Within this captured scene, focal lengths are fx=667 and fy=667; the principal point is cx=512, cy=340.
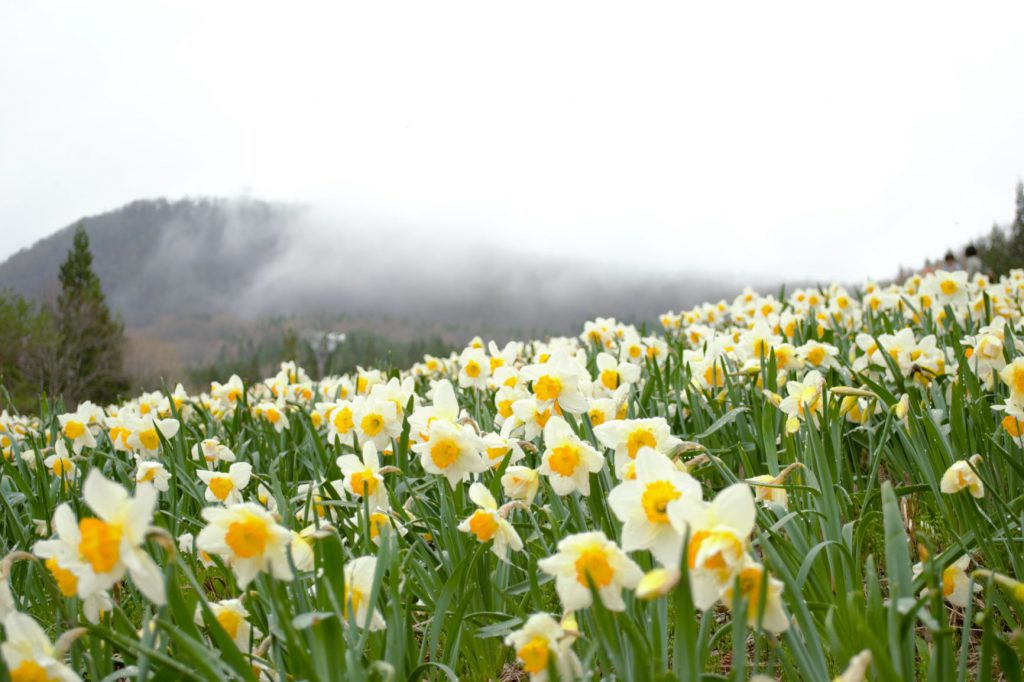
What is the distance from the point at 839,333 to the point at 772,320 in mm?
579

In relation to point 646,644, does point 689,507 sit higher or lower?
higher

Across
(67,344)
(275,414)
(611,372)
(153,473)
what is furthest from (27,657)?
(67,344)

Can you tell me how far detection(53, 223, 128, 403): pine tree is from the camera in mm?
31078

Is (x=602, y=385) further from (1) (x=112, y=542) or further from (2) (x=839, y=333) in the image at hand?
(2) (x=839, y=333)

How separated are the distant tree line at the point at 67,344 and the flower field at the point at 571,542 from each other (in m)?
16.6

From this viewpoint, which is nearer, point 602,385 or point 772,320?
point 602,385

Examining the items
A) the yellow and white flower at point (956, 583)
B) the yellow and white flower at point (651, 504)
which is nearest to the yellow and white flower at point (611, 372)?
the yellow and white flower at point (956, 583)

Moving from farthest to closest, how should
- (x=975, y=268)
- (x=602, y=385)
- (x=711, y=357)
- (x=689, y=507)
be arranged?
1. (x=975, y=268)
2. (x=711, y=357)
3. (x=602, y=385)
4. (x=689, y=507)

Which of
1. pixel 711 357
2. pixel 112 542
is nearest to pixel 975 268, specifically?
pixel 711 357

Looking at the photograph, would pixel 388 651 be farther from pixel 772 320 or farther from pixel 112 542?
pixel 772 320

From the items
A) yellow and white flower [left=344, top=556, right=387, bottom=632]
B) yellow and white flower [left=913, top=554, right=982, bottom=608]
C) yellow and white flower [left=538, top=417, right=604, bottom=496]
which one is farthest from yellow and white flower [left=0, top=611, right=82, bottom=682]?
yellow and white flower [left=913, top=554, right=982, bottom=608]

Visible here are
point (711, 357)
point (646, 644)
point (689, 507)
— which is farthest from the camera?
point (711, 357)

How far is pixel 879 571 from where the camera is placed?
225 cm

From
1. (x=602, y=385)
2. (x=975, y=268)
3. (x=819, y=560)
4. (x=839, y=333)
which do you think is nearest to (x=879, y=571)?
(x=819, y=560)
